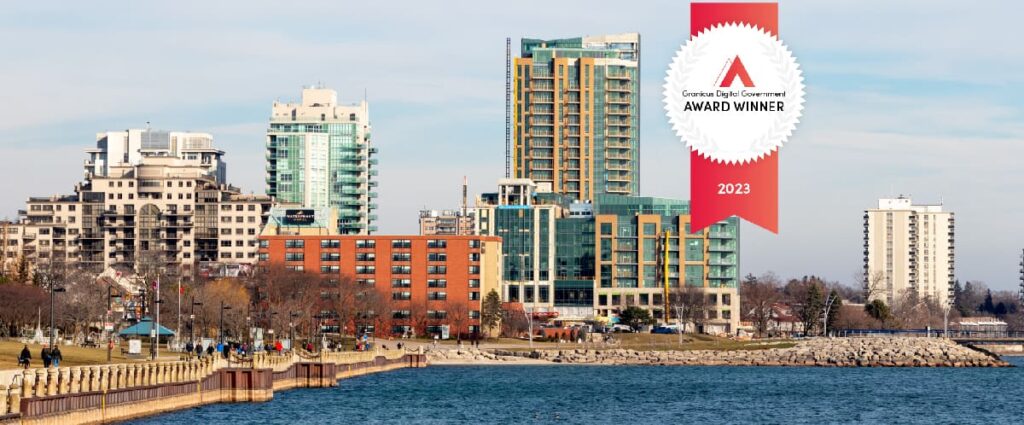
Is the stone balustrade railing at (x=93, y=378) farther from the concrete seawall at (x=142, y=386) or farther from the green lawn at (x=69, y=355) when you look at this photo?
the green lawn at (x=69, y=355)

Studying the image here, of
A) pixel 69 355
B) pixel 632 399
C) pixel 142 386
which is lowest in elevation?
pixel 632 399

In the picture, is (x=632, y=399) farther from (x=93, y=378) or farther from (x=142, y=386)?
(x=93, y=378)

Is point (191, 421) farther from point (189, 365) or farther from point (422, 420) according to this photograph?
point (422, 420)

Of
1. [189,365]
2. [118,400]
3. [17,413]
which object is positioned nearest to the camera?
[17,413]

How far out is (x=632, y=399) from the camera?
132m

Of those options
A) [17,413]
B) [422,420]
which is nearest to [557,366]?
[422,420]

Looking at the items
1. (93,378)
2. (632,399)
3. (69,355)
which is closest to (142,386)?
(93,378)

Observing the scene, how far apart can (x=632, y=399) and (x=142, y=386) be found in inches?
2157

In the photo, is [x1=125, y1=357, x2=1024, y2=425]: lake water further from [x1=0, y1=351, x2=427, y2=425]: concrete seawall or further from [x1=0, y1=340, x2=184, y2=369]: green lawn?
[x1=0, y1=340, x2=184, y2=369]: green lawn

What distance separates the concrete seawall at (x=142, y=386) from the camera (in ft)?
220

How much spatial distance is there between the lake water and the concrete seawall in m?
1.31

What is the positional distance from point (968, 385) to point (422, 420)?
82.1 meters

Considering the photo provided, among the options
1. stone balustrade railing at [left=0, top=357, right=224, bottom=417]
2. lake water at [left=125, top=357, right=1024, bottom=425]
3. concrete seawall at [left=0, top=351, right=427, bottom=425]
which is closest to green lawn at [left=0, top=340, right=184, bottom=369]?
stone balustrade railing at [left=0, top=357, right=224, bottom=417]

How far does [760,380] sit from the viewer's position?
6634 inches
